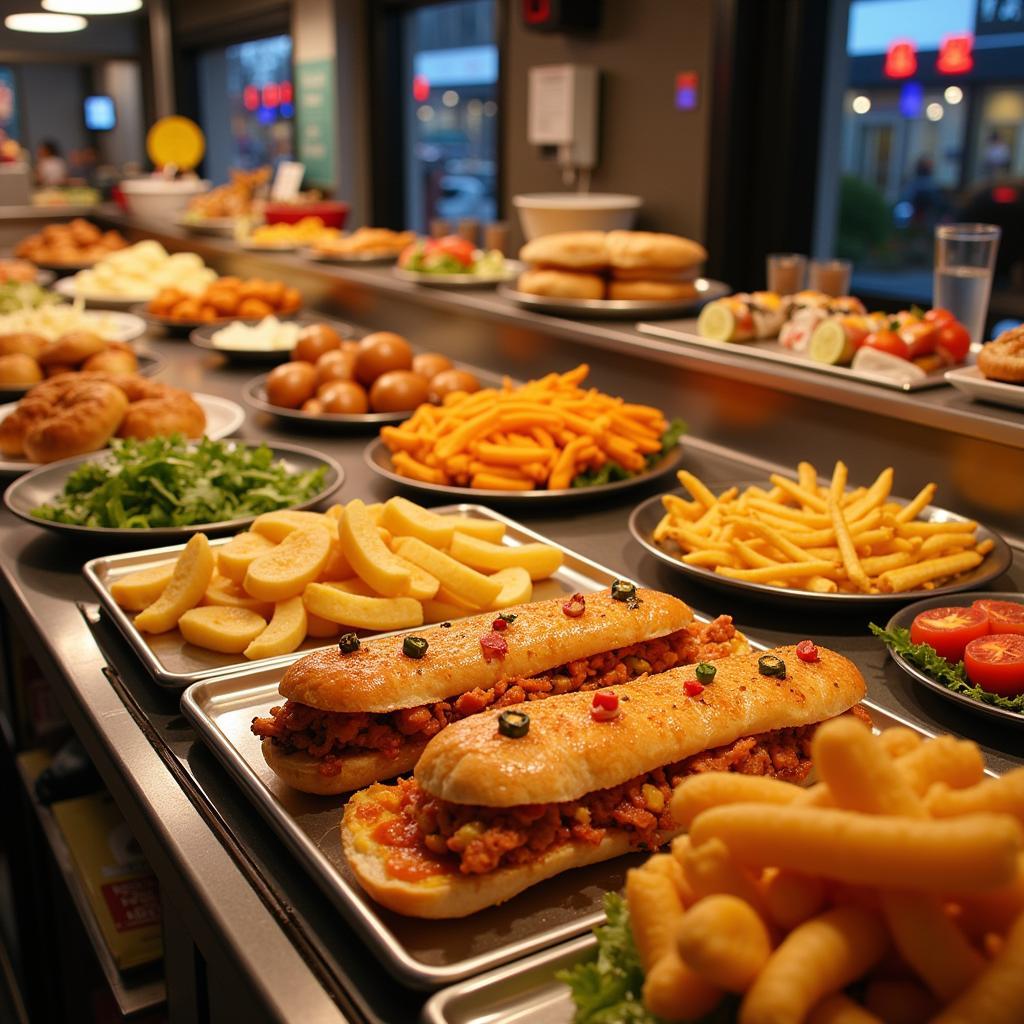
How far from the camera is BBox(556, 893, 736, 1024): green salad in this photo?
35.2 inches

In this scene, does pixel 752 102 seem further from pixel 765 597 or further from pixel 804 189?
pixel 765 597

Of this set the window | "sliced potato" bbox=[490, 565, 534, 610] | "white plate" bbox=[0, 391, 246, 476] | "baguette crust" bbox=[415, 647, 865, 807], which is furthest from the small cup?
the window

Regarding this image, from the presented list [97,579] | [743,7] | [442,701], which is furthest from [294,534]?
[743,7]

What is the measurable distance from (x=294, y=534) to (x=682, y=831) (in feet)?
2.85

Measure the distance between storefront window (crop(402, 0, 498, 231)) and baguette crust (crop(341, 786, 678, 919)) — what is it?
22.9 feet

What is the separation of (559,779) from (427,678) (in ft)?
0.92

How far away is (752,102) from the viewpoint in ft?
16.5

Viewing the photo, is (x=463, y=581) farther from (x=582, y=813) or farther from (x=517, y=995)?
(x=517, y=995)

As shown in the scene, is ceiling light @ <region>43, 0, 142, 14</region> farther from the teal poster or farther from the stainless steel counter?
the stainless steel counter

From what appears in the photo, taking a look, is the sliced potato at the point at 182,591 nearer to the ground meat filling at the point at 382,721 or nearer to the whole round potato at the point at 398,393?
the ground meat filling at the point at 382,721

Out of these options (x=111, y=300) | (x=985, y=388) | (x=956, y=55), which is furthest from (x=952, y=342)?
(x=111, y=300)

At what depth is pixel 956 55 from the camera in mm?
4770

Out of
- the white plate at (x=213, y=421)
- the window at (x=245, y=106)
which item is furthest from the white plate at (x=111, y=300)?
the window at (x=245, y=106)

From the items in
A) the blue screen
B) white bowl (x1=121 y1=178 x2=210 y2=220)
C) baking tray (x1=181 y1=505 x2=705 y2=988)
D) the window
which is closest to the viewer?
baking tray (x1=181 y1=505 x2=705 y2=988)
